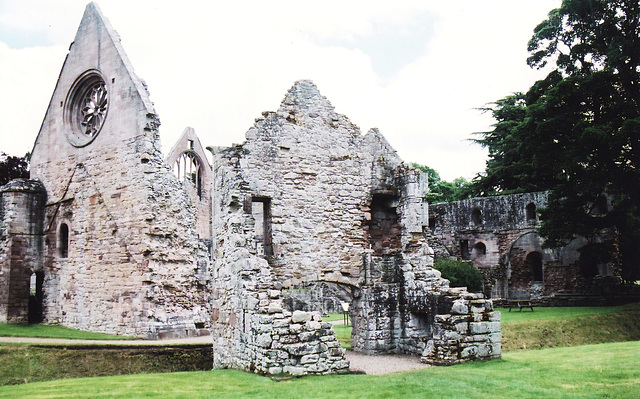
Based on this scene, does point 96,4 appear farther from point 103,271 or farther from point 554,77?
point 554,77

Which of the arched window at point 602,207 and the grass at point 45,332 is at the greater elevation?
the arched window at point 602,207

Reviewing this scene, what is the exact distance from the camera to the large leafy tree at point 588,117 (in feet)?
75.4

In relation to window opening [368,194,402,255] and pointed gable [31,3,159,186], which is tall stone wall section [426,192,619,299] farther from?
pointed gable [31,3,159,186]

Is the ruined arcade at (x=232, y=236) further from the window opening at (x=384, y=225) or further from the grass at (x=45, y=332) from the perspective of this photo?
the grass at (x=45, y=332)

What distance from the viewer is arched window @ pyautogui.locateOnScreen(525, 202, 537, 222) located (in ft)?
113

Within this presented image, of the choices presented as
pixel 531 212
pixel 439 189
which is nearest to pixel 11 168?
pixel 531 212

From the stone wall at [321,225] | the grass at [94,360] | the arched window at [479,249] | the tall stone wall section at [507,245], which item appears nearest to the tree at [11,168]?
the grass at [94,360]

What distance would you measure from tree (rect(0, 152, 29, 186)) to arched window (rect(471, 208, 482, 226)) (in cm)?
2473

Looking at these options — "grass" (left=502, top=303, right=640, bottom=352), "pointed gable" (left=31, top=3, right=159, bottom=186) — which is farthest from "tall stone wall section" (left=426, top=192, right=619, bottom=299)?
"pointed gable" (left=31, top=3, right=159, bottom=186)

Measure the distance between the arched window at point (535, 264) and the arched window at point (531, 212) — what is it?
6.51 ft

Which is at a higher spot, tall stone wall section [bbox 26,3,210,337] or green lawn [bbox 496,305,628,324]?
tall stone wall section [bbox 26,3,210,337]

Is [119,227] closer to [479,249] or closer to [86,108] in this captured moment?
[86,108]

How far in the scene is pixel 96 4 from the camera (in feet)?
75.7

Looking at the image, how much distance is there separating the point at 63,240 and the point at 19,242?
77.9 inches
